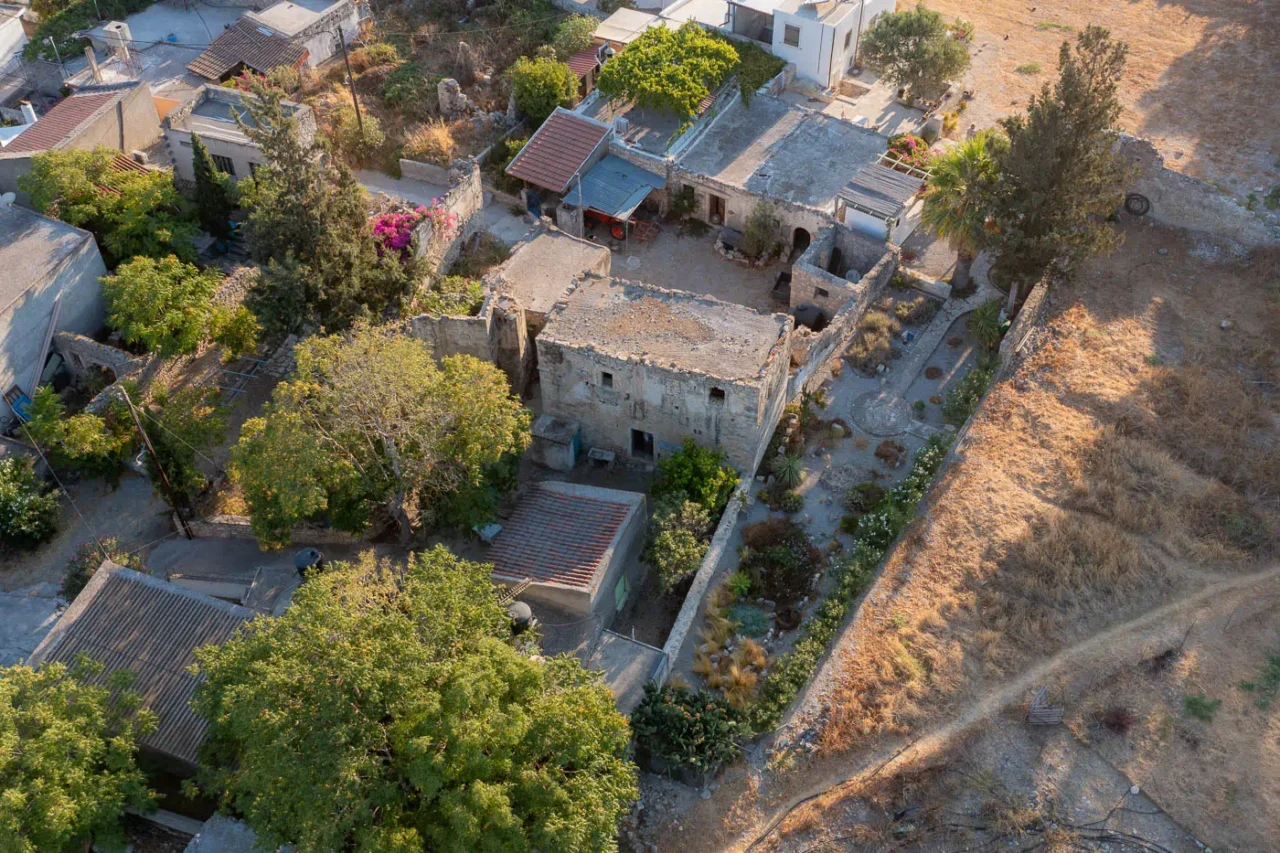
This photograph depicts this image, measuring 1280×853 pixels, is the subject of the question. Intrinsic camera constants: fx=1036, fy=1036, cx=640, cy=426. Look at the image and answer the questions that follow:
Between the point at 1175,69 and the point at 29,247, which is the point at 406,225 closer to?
the point at 29,247

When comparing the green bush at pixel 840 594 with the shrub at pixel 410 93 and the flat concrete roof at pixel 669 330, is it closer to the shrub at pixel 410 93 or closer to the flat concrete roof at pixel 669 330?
the flat concrete roof at pixel 669 330

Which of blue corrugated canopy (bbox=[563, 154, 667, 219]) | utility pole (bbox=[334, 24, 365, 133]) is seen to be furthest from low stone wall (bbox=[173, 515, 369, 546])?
utility pole (bbox=[334, 24, 365, 133])

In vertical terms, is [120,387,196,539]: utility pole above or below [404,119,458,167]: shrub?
below

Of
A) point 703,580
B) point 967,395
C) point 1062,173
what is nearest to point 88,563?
point 703,580

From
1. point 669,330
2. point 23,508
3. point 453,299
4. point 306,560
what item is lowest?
point 306,560

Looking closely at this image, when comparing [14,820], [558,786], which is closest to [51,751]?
[14,820]

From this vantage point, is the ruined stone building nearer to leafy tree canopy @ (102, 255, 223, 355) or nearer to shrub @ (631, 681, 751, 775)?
shrub @ (631, 681, 751, 775)
